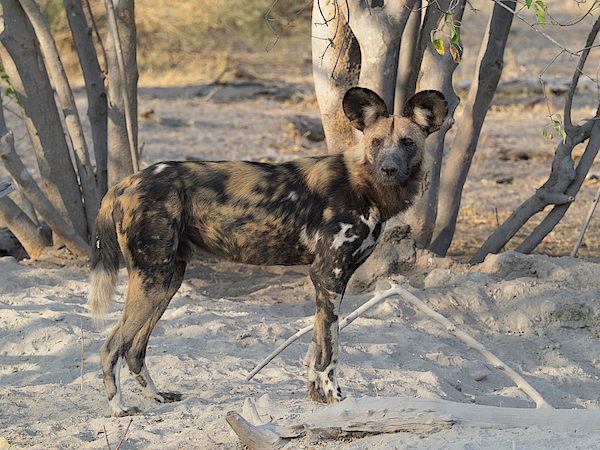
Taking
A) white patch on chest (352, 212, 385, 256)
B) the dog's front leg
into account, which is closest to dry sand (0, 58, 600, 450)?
the dog's front leg

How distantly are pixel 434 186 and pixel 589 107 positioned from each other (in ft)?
23.5

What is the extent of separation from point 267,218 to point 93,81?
2.66 meters

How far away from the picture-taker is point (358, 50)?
4.27 meters

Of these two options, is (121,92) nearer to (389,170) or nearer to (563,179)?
(389,170)

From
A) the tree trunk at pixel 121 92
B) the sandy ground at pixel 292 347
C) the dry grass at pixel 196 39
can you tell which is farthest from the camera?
the dry grass at pixel 196 39

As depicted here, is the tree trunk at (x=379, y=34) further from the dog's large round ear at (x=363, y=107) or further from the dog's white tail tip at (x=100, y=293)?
the dog's white tail tip at (x=100, y=293)

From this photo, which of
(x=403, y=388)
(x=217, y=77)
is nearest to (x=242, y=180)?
(x=403, y=388)

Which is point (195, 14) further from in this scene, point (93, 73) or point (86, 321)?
point (86, 321)

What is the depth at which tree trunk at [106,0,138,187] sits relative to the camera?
4445 millimetres

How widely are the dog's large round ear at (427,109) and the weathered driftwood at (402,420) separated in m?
1.33

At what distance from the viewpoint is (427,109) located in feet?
9.10

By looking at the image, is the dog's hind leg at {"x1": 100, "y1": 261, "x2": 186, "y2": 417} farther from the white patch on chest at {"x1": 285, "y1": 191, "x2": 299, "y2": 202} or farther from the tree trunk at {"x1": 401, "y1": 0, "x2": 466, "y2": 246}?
the tree trunk at {"x1": 401, "y1": 0, "x2": 466, "y2": 246}

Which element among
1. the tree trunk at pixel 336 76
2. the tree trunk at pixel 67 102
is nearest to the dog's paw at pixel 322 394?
the tree trunk at pixel 336 76

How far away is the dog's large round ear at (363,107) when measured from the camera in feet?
9.04
